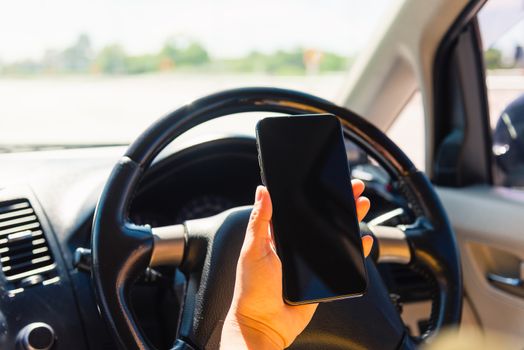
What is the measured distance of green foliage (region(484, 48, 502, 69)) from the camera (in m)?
2.46

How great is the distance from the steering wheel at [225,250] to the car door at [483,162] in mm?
679

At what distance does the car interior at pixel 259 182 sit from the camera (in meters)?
1.36

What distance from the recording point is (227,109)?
1450 millimetres

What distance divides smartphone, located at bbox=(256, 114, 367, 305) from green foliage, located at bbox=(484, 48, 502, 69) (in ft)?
4.76

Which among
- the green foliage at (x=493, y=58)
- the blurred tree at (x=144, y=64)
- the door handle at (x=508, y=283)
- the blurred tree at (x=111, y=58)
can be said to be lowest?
the blurred tree at (x=111, y=58)

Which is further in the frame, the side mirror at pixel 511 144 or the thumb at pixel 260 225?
the side mirror at pixel 511 144

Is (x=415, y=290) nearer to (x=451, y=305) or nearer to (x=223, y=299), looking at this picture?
(x=451, y=305)

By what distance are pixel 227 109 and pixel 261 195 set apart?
406 millimetres

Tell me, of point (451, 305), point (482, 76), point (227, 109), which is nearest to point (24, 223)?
point (227, 109)

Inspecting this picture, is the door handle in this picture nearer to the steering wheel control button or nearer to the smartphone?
the smartphone

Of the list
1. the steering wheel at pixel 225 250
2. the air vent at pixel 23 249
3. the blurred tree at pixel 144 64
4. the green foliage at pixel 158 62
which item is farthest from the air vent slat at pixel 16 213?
the blurred tree at pixel 144 64

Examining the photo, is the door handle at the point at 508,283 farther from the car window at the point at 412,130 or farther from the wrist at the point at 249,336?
the wrist at the point at 249,336

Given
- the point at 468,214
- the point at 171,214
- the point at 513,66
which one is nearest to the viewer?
the point at 171,214

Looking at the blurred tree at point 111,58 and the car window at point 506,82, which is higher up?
the car window at point 506,82
